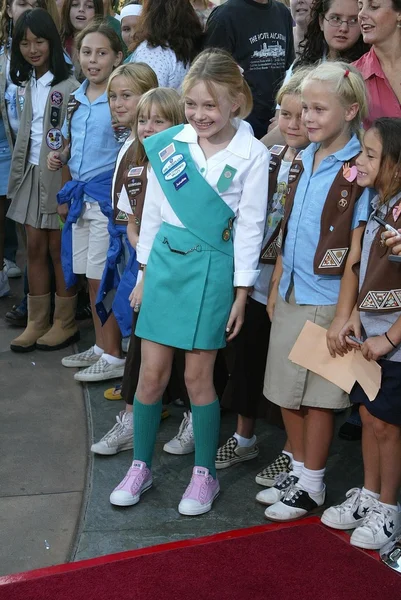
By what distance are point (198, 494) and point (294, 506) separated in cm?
38

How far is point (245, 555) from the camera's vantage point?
3.18 metres

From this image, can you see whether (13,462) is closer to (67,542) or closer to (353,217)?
(67,542)

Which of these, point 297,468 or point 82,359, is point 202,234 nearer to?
point 297,468

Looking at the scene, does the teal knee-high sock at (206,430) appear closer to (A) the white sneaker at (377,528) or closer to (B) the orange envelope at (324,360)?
(B) the orange envelope at (324,360)

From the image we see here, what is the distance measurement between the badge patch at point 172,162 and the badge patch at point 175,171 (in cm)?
2

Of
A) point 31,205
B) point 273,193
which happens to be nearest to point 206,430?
point 273,193

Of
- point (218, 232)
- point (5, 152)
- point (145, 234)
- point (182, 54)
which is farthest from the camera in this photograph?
point (5, 152)

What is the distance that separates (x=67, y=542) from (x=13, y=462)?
715 mm

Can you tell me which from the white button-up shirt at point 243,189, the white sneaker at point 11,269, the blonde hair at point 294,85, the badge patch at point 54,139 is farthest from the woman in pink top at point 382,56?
the white sneaker at point 11,269

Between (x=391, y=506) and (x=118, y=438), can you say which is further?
(x=118, y=438)

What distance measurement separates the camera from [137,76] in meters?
4.23

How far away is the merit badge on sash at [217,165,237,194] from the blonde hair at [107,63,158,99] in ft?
3.49

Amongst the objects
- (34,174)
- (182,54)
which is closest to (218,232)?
(182,54)

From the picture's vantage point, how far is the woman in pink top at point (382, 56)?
11.8 feet
